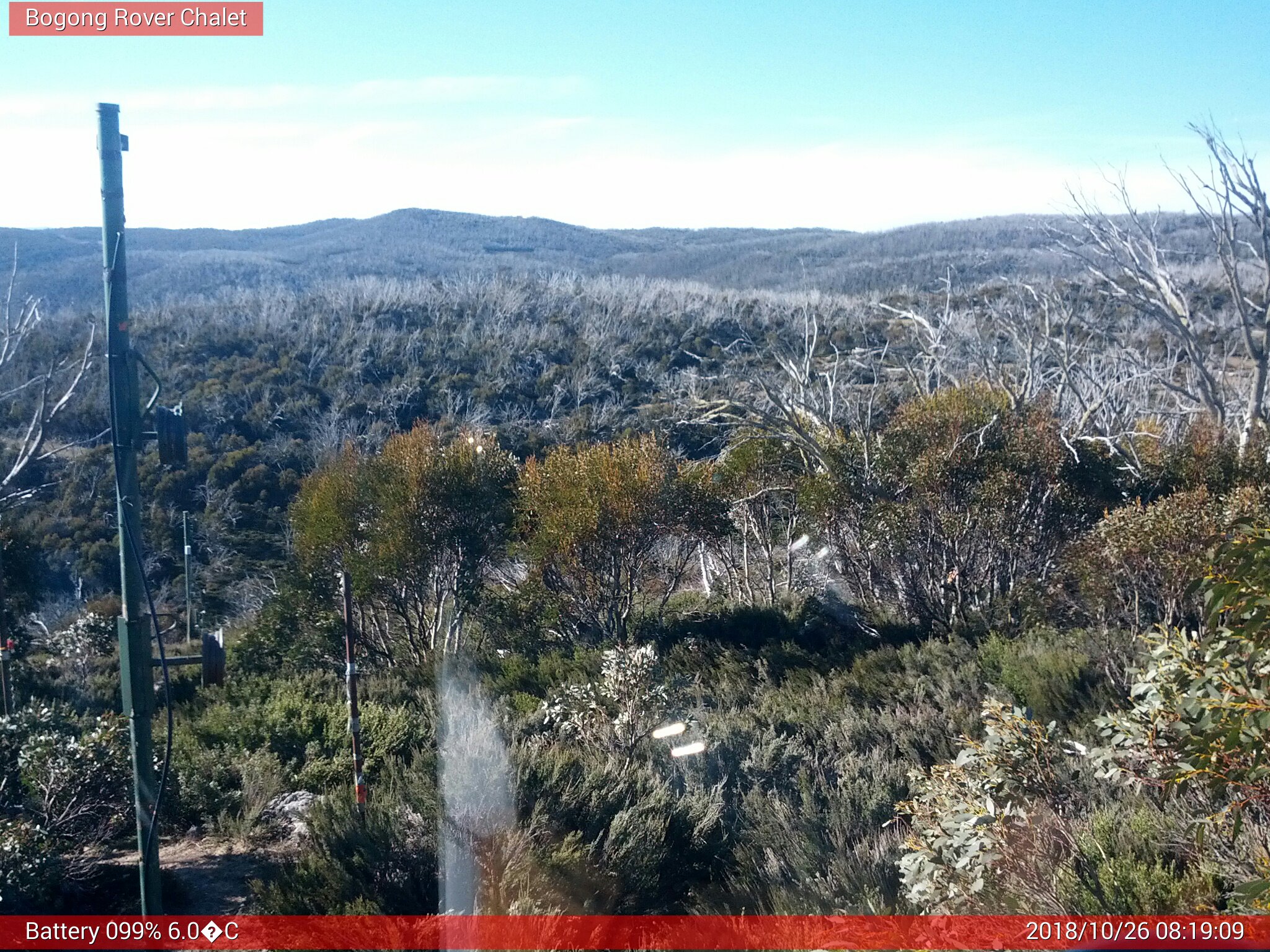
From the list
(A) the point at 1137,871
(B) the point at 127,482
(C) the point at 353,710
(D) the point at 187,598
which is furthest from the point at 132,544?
(D) the point at 187,598

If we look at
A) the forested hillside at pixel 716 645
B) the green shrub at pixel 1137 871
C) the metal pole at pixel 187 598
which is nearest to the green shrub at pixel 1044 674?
the forested hillside at pixel 716 645

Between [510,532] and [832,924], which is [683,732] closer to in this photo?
[832,924]

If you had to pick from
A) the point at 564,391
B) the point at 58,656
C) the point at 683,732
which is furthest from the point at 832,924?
the point at 564,391

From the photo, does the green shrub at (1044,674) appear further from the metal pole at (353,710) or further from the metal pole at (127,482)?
the metal pole at (127,482)

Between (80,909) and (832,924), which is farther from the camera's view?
(80,909)

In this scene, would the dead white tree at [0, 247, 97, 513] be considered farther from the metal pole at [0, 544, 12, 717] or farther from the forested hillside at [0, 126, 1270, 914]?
the metal pole at [0, 544, 12, 717]
